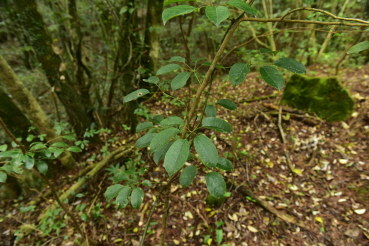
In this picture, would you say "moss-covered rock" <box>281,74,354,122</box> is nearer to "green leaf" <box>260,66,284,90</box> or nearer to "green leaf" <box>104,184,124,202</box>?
"green leaf" <box>260,66,284,90</box>

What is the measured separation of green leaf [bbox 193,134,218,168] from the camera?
0.72 meters

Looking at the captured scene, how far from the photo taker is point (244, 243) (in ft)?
6.90

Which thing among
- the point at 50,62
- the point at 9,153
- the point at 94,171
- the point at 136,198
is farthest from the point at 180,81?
the point at 50,62

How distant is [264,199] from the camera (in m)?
2.49

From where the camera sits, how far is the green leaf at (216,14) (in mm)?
626

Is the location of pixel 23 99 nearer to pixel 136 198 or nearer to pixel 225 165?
pixel 136 198

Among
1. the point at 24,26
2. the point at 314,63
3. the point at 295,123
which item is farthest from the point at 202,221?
the point at 314,63

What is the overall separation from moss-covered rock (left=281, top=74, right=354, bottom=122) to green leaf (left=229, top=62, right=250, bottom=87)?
3552 mm

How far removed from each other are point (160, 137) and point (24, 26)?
3.32 meters

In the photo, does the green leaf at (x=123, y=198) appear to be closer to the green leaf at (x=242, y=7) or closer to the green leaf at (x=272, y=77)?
the green leaf at (x=272, y=77)

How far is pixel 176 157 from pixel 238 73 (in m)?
0.43

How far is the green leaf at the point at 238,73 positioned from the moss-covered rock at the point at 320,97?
3552 mm

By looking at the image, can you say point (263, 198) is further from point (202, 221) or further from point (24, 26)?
point (24, 26)

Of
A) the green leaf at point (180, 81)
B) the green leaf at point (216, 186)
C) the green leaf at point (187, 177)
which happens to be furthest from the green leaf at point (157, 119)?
the green leaf at point (216, 186)
